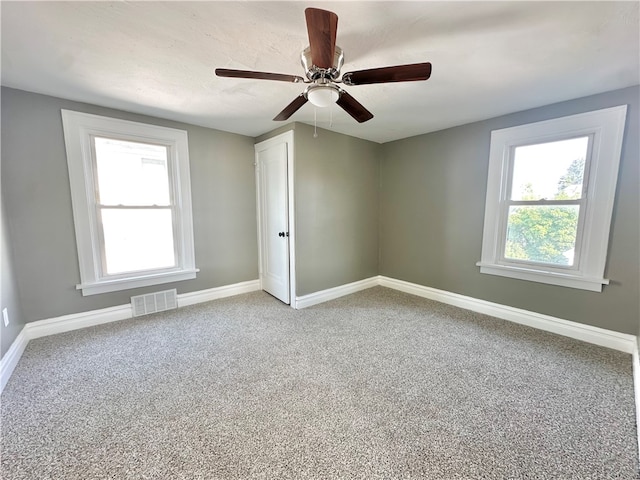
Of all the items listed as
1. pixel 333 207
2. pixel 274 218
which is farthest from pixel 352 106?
pixel 274 218

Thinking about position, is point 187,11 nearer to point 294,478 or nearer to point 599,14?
point 599,14

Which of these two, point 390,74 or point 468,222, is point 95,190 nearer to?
point 390,74

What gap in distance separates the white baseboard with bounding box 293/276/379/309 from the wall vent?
1525 millimetres

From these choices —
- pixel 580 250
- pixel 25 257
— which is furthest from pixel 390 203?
pixel 25 257

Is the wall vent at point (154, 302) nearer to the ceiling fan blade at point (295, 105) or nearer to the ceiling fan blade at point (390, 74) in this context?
the ceiling fan blade at point (295, 105)

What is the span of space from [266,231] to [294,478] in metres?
2.90

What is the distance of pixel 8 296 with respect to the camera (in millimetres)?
2143

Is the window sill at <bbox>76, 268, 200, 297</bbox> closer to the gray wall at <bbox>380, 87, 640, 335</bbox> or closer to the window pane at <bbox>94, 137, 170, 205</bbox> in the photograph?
the window pane at <bbox>94, 137, 170, 205</bbox>

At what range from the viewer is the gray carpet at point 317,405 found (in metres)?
1.29

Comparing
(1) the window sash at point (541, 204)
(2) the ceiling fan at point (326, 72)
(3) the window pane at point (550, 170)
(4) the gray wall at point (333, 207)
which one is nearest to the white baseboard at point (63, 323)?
(4) the gray wall at point (333, 207)

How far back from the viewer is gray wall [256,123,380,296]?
3.26m

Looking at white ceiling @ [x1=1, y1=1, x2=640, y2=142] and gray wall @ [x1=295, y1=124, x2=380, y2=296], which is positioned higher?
white ceiling @ [x1=1, y1=1, x2=640, y2=142]

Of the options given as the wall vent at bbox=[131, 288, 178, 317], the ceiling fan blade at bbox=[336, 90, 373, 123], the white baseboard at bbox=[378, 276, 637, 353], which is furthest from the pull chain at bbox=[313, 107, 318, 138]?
the wall vent at bbox=[131, 288, 178, 317]

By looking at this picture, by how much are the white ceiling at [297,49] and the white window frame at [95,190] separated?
0.95ft
